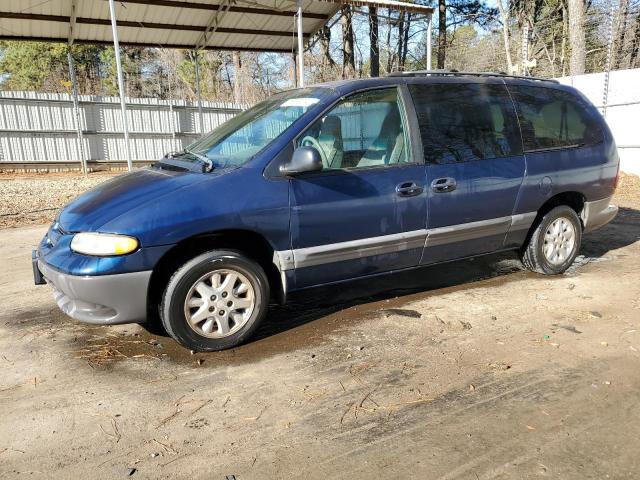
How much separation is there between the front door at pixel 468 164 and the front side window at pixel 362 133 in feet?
0.68

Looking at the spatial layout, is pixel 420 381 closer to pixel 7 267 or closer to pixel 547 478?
pixel 547 478

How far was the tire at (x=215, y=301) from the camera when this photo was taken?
3.42 metres

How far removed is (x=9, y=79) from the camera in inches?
1105

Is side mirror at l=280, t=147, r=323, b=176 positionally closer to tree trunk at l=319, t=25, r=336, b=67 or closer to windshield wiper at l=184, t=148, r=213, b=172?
windshield wiper at l=184, t=148, r=213, b=172

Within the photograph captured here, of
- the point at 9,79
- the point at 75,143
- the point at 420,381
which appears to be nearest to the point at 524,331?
the point at 420,381

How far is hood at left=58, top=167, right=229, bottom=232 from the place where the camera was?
332 centimetres

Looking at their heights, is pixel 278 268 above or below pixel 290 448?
above

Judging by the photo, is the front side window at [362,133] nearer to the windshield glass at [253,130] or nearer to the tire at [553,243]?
the windshield glass at [253,130]

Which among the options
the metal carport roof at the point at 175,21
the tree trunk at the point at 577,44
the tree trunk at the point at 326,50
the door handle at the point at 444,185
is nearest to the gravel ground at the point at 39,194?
the metal carport roof at the point at 175,21

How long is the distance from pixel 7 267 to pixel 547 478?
19.7 feet

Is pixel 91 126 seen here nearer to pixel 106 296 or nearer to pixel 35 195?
pixel 35 195

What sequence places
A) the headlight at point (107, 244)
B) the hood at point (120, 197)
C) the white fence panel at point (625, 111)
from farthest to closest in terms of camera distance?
the white fence panel at point (625, 111) → the hood at point (120, 197) → the headlight at point (107, 244)

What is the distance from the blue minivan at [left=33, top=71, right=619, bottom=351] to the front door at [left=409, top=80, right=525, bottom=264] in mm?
13

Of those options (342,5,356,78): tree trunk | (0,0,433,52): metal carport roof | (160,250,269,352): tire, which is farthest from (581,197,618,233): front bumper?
(342,5,356,78): tree trunk
